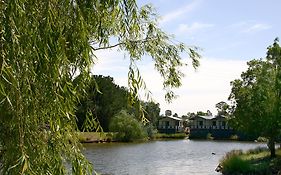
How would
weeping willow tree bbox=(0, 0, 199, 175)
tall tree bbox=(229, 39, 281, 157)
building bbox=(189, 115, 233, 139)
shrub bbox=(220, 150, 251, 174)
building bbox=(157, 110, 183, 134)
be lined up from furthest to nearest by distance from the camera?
building bbox=(157, 110, 183, 134) < building bbox=(189, 115, 233, 139) < tall tree bbox=(229, 39, 281, 157) < shrub bbox=(220, 150, 251, 174) < weeping willow tree bbox=(0, 0, 199, 175)

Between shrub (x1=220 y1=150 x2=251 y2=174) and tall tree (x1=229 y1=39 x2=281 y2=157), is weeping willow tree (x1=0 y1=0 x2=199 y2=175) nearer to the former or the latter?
shrub (x1=220 y1=150 x2=251 y2=174)

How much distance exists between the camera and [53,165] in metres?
3.93

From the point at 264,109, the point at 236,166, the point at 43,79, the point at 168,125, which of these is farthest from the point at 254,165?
the point at 168,125

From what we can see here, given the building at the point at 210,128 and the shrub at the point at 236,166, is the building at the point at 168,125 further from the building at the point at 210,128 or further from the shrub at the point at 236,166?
the shrub at the point at 236,166

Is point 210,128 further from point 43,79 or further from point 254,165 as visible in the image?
point 43,79

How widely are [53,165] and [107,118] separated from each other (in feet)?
215

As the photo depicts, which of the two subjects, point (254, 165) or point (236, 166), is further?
point (236, 166)

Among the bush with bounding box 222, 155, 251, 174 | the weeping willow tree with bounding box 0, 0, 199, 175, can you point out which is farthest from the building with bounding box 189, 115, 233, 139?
the weeping willow tree with bounding box 0, 0, 199, 175

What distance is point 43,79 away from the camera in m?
3.67

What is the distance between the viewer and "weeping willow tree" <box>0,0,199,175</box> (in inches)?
132

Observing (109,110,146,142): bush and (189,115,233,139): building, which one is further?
(189,115,233,139): building

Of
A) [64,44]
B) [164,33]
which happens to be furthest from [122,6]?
[64,44]

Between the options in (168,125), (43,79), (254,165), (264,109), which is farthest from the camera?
(168,125)

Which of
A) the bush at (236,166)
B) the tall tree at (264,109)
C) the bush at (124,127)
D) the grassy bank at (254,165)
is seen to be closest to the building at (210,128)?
the bush at (124,127)
